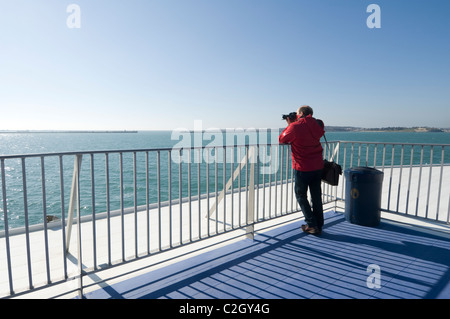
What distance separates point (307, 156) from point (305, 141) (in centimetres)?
23

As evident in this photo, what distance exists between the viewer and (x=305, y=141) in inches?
144

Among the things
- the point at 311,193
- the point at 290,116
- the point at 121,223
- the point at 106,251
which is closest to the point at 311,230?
the point at 311,193

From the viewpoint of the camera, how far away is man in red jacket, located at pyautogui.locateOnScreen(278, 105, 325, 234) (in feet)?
11.9

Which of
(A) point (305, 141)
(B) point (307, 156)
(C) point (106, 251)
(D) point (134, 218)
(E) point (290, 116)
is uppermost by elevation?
(E) point (290, 116)

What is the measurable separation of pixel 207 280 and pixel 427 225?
3.55 metres

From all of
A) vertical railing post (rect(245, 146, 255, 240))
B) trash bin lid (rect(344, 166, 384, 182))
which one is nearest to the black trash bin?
trash bin lid (rect(344, 166, 384, 182))

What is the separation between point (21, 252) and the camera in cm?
370

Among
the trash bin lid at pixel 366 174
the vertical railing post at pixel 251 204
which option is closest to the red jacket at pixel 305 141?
the vertical railing post at pixel 251 204

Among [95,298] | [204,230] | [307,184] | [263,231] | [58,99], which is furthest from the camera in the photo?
[58,99]

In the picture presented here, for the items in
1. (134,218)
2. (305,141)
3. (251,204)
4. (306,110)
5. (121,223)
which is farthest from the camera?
(251,204)

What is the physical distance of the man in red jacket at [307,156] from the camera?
362cm

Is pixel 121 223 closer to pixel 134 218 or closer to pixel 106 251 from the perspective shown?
pixel 134 218
